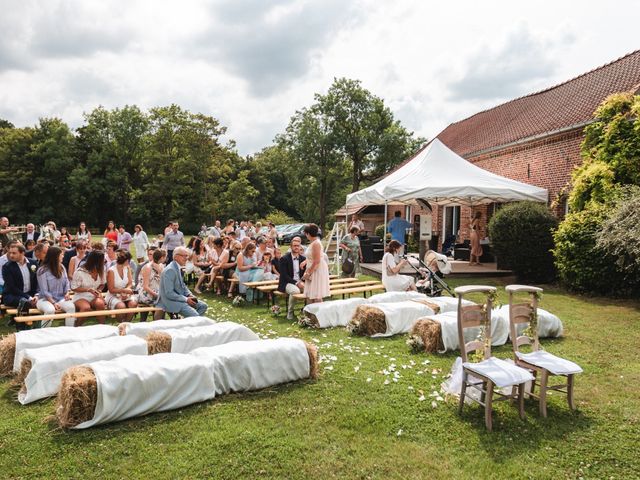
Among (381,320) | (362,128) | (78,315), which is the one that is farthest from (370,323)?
(362,128)

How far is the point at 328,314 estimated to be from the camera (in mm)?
8180

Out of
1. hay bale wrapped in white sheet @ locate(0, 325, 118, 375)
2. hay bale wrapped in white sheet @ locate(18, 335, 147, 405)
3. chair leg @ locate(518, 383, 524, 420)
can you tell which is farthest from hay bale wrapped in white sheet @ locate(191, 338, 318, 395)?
chair leg @ locate(518, 383, 524, 420)

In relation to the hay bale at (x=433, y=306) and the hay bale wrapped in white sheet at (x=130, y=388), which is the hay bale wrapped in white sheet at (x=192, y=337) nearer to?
the hay bale wrapped in white sheet at (x=130, y=388)

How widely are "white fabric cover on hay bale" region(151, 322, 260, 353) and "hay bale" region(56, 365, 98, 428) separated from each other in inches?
57.6

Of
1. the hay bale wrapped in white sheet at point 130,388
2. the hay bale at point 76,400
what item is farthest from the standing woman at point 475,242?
the hay bale at point 76,400

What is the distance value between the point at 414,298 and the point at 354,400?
400cm

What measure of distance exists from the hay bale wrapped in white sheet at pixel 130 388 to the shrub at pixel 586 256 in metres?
9.30

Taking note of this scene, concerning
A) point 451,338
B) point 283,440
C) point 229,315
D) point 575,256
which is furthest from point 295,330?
point 575,256

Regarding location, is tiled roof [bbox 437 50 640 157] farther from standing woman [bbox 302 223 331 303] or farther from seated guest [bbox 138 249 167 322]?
seated guest [bbox 138 249 167 322]

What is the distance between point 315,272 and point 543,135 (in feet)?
35.5

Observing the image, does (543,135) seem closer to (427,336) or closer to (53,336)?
(427,336)

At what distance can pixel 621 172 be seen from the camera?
1139cm

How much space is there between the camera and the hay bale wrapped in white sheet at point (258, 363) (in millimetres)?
5012

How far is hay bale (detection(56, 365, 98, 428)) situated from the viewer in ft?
13.5
